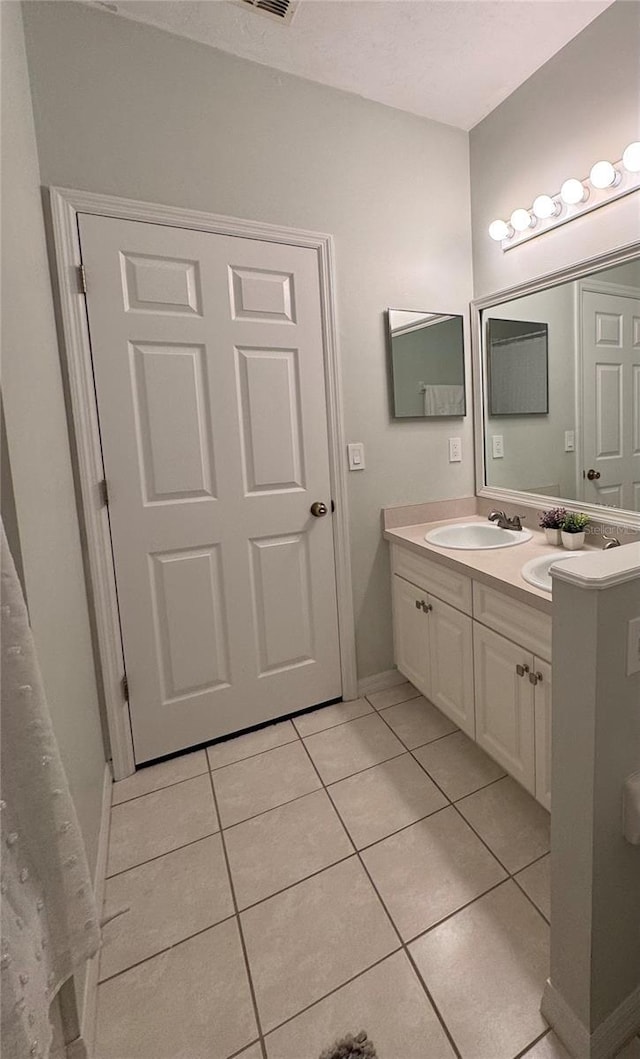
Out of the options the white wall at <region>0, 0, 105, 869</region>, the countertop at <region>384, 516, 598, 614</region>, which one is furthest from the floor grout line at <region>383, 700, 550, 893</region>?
the white wall at <region>0, 0, 105, 869</region>

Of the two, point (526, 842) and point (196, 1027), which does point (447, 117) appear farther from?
point (196, 1027)

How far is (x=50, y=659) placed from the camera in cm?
104

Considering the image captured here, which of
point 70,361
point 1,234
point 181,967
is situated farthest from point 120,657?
point 1,234

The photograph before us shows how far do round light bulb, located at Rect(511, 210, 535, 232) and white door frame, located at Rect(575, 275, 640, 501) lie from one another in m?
0.36

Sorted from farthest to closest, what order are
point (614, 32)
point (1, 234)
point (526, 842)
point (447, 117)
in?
point (447, 117)
point (614, 32)
point (526, 842)
point (1, 234)

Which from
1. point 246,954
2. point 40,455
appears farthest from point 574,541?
point 40,455

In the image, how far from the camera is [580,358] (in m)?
1.78

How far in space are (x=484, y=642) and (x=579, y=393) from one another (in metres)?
1.04

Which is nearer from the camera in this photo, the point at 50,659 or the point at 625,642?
the point at 625,642

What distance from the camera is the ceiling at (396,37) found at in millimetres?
1522

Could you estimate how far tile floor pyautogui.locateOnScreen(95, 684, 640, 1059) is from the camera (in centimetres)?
101

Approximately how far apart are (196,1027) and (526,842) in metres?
1.00

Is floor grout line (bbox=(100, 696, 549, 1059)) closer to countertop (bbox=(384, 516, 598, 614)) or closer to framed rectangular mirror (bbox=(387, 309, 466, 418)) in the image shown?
countertop (bbox=(384, 516, 598, 614))

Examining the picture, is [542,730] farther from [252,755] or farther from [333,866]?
[252,755]
